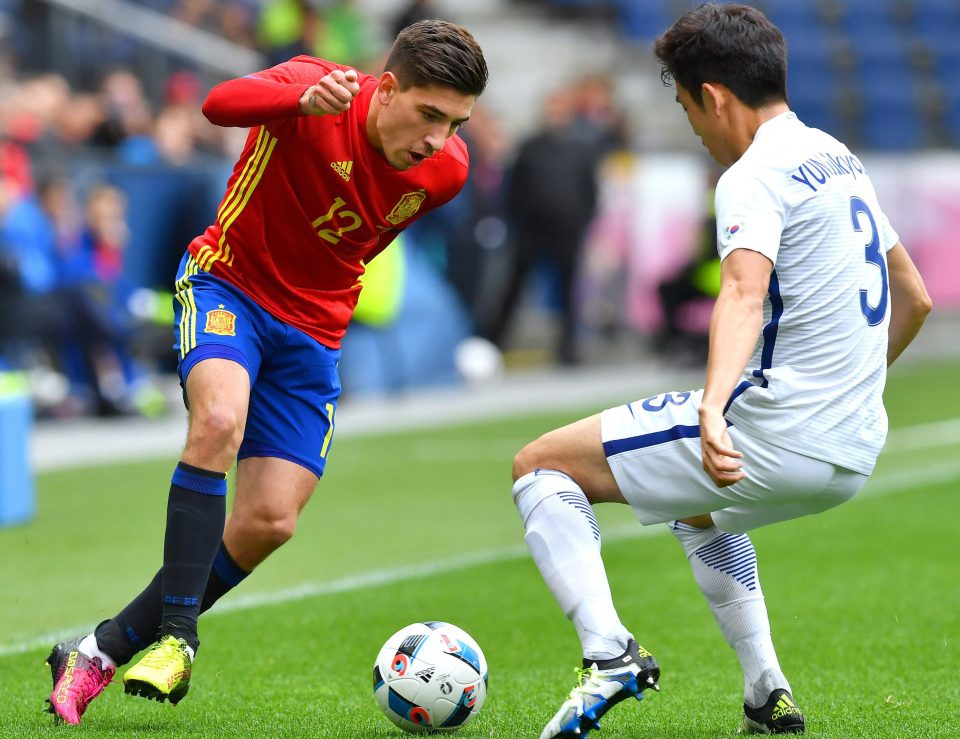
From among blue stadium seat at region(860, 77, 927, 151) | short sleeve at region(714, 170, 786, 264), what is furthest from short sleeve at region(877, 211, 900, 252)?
blue stadium seat at region(860, 77, 927, 151)

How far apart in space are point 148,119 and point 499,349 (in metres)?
4.86

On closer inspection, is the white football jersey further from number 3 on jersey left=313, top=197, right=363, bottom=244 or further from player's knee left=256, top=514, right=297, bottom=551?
player's knee left=256, top=514, right=297, bottom=551

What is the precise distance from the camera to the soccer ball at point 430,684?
435 centimetres

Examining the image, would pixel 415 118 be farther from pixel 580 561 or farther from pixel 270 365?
pixel 580 561

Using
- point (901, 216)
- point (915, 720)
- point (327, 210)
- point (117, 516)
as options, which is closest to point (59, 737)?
point (327, 210)

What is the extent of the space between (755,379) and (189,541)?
162 cm

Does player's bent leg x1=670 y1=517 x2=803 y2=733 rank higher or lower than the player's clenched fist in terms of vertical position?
lower

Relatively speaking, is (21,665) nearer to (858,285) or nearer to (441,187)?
(441,187)

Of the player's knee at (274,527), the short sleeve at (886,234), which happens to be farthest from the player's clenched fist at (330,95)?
the short sleeve at (886,234)

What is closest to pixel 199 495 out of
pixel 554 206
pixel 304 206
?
pixel 304 206

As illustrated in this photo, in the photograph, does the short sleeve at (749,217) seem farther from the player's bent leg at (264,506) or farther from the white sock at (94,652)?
the white sock at (94,652)

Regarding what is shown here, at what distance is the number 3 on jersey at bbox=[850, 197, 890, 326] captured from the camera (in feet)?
13.2

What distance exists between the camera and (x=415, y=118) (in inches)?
181

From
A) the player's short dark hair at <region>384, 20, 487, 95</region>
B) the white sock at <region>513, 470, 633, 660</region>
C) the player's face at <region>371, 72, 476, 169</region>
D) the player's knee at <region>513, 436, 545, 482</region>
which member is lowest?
the white sock at <region>513, 470, 633, 660</region>
